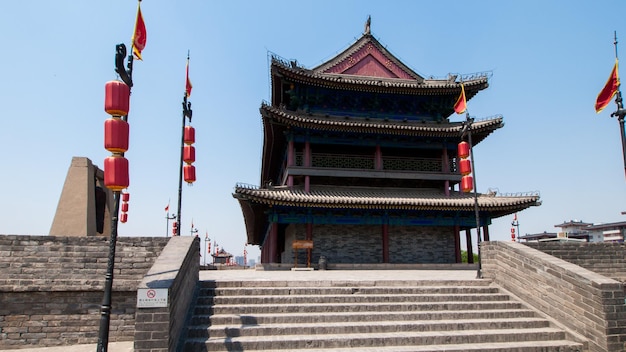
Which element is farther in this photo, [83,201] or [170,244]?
[83,201]

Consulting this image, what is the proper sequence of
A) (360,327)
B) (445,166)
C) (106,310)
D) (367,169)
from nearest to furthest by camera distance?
(106,310) → (360,327) → (367,169) → (445,166)

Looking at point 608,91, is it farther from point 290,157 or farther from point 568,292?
point 290,157

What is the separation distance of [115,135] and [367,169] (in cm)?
1291

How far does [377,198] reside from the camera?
15836 millimetres

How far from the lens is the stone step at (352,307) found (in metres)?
7.38

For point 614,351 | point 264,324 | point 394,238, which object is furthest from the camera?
point 394,238

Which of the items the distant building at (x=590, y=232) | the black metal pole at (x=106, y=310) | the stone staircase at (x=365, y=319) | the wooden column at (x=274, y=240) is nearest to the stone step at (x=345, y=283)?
the stone staircase at (x=365, y=319)

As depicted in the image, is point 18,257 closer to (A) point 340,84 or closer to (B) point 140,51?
(B) point 140,51

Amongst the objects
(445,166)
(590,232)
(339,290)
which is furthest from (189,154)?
(590,232)

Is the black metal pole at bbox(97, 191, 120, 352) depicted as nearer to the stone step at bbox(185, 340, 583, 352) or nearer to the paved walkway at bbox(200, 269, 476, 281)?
the stone step at bbox(185, 340, 583, 352)

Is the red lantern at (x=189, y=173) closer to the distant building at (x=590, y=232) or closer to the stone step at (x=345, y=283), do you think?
the stone step at (x=345, y=283)

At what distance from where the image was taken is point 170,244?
26.6ft

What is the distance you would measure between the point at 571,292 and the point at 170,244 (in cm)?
811

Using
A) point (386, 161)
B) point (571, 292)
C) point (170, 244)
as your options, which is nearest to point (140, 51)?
point (170, 244)
